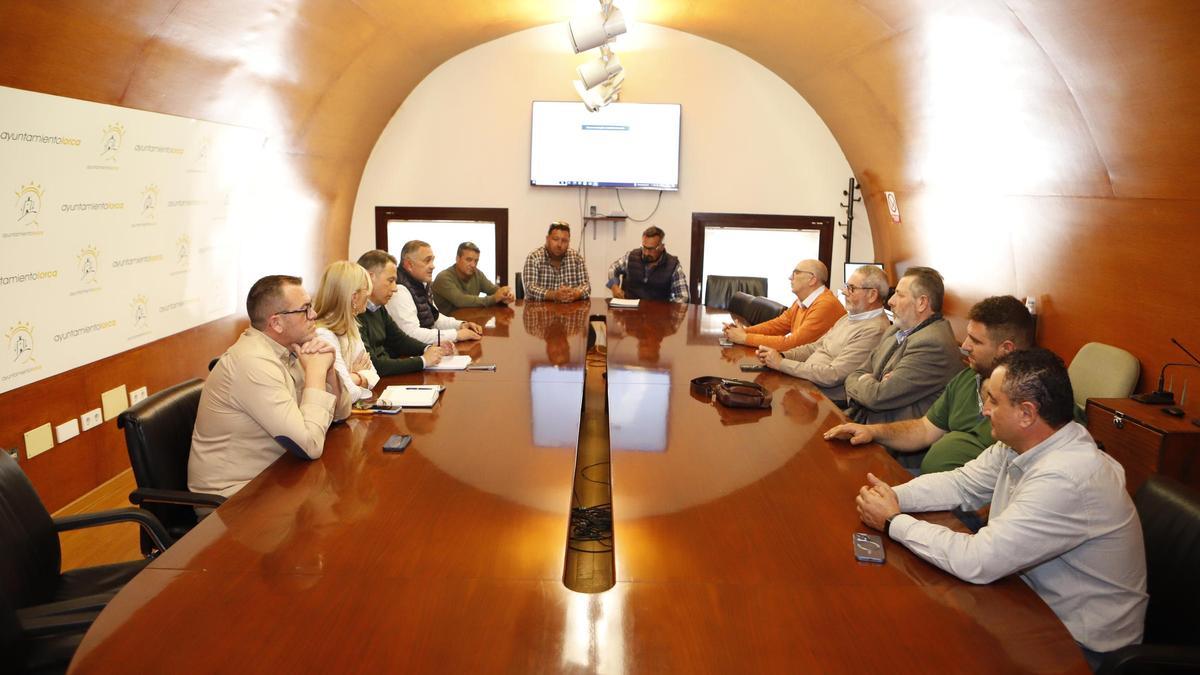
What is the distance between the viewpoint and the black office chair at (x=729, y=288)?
6949 millimetres

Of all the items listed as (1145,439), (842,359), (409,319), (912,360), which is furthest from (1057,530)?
(409,319)

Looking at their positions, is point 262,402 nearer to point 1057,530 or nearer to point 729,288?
point 1057,530

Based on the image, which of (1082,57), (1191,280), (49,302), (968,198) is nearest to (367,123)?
(49,302)

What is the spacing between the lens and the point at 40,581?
7.06ft

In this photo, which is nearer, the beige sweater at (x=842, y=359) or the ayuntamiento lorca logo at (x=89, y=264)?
the ayuntamiento lorca logo at (x=89, y=264)

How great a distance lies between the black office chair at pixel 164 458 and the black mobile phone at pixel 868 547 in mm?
1758

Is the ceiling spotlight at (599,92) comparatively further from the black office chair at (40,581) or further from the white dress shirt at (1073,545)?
the white dress shirt at (1073,545)

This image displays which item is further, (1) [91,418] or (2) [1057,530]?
(1) [91,418]

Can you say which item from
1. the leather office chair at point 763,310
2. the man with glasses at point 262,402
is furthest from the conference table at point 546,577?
the leather office chair at point 763,310

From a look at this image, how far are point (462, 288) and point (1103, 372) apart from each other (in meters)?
4.17

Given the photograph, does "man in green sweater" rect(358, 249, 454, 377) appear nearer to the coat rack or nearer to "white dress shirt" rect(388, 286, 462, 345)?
"white dress shirt" rect(388, 286, 462, 345)

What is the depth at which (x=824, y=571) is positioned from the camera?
1.88 m

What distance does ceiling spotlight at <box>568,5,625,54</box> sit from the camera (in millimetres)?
4871

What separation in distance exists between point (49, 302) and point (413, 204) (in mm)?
4962
